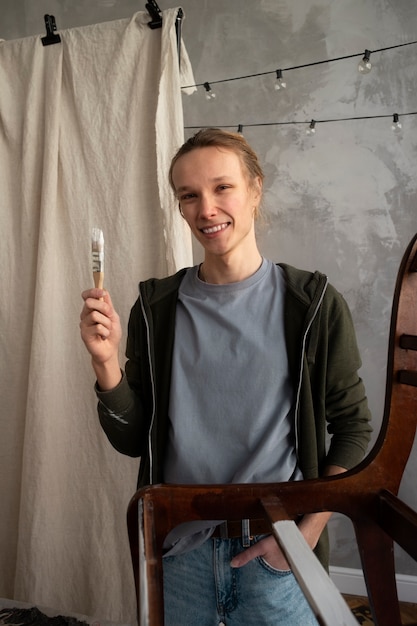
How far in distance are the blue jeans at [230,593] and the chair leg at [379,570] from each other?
0.33 m

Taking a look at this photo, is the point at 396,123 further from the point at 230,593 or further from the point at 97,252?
the point at 230,593

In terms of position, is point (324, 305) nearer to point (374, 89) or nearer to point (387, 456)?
point (387, 456)

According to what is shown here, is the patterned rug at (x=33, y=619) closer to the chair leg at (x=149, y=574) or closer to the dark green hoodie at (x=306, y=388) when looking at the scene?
the dark green hoodie at (x=306, y=388)

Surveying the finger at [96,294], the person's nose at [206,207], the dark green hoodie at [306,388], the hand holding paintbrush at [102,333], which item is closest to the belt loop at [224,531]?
the dark green hoodie at [306,388]

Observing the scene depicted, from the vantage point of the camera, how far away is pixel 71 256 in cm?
151

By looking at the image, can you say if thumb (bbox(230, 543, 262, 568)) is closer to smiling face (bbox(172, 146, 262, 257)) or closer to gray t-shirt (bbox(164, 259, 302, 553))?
gray t-shirt (bbox(164, 259, 302, 553))

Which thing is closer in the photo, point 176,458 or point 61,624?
point 176,458

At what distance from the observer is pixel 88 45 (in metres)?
1.44

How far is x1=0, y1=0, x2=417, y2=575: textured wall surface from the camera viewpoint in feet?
5.39

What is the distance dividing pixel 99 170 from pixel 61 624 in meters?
1.21

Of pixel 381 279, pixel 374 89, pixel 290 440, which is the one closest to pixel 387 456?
pixel 290 440

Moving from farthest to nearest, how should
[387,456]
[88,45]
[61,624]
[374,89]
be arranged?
[374,89] < [88,45] < [61,624] < [387,456]

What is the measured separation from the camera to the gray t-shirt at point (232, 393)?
838 mm

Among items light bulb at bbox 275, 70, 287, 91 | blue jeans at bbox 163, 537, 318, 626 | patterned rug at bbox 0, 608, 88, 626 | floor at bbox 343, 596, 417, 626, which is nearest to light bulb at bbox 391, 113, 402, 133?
light bulb at bbox 275, 70, 287, 91
